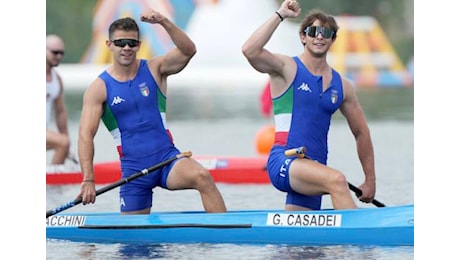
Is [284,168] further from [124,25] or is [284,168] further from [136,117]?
[124,25]

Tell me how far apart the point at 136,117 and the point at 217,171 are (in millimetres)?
5344

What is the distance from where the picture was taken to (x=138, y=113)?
1097 centimetres

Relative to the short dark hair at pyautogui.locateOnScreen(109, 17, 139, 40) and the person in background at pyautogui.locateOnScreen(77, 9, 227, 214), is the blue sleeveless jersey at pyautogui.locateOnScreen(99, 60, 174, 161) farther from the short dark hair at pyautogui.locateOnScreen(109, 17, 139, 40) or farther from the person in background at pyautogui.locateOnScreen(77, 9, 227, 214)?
the short dark hair at pyautogui.locateOnScreen(109, 17, 139, 40)

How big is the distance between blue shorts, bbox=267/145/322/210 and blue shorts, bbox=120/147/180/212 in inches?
31.9

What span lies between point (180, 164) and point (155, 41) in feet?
142

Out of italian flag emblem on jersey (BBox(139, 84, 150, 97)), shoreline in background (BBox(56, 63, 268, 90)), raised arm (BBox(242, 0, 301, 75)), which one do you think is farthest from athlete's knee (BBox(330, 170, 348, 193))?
shoreline in background (BBox(56, 63, 268, 90))

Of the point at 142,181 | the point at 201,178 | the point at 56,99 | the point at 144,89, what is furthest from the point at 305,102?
the point at 56,99

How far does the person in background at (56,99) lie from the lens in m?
15.5

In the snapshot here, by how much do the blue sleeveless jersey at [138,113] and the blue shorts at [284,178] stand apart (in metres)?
0.93

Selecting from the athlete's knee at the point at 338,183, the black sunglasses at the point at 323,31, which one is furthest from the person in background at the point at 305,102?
the athlete's knee at the point at 338,183

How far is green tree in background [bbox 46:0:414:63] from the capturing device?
6006cm

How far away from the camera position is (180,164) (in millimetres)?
10750
